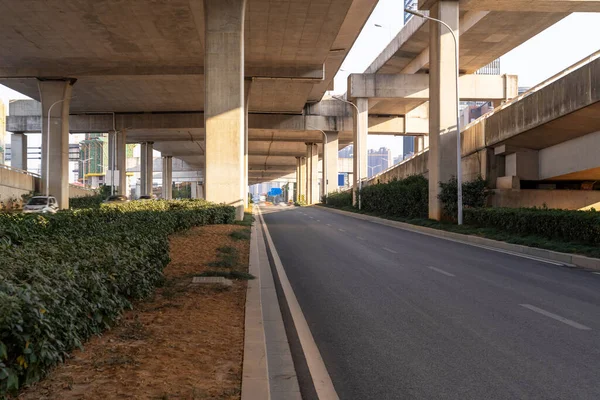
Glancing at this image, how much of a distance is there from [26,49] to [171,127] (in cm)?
2491

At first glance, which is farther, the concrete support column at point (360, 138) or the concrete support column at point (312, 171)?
the concrete support column at point (312, 171)

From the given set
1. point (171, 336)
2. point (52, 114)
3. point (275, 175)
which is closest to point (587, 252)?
point (171, 336)

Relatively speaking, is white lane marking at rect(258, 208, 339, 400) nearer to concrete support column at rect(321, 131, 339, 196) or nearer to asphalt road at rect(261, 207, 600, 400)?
asphalt road at rect(261, 207, 600, 400)

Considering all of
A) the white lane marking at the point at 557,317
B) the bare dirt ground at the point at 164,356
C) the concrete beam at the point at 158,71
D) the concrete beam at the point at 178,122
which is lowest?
the white lane marking at the point at 557,317

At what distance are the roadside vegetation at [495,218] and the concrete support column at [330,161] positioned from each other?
93.6 ft

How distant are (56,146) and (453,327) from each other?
4637 centimetres

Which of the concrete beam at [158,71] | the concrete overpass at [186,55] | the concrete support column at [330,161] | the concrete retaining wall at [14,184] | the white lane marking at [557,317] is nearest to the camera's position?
the white lane marking at [557,317]

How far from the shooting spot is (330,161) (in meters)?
77.2

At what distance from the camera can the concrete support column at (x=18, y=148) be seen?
7175 cm

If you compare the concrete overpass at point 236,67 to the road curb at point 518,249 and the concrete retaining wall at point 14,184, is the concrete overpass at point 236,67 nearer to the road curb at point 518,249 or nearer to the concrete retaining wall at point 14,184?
the concrete retaining wall at point 14,184

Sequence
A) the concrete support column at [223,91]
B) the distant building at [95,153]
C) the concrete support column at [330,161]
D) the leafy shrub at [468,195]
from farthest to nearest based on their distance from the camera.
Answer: the distant building at [95,153]
the concrete support column at [330,161]
the leafy shrub at [468,195]
the concrete support column at [223,91]

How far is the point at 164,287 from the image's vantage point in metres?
10.2

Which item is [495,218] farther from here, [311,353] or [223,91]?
[311,353]

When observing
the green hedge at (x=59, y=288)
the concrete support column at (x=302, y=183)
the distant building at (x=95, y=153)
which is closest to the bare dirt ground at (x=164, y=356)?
the green hedge at (x=59, y=288)
